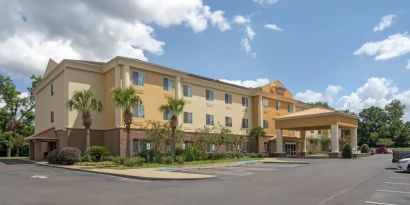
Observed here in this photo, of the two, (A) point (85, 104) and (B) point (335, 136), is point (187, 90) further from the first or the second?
(B) point (335, 136)

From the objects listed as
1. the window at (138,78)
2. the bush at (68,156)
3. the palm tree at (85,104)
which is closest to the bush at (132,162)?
the bush at (68,156)

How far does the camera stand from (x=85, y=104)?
38062 millimetres

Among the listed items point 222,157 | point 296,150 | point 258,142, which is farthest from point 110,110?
point 296,150

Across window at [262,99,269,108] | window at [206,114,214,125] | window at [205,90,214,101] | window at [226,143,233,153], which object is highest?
window at [205,90,214,101]

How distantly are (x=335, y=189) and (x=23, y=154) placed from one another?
217 feet

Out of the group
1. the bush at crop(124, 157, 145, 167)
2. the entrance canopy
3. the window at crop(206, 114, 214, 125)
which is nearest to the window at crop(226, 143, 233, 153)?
the window at crop(206, 114, 214, 125)

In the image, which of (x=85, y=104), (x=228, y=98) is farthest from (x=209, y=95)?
(x=85, y=104)

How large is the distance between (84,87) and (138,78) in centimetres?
551

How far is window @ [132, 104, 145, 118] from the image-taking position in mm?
41213

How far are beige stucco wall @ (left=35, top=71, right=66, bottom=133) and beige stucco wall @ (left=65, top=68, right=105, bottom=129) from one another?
1.17 metres

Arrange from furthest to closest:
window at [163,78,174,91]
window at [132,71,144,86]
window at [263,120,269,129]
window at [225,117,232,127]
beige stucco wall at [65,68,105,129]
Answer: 1. window at [263,120,269,129]
2. window at [225,117,232,127]
3. window at [163,78,174,91]
4. window at [132,71,144,86]
5. beige stucco wall at [65,68,105,129]

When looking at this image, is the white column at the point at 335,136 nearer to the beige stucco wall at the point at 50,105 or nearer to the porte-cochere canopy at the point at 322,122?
the porte-cochere canopy at the point at 322,122

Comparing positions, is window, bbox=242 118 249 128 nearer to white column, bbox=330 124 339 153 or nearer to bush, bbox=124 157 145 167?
white column, bbox=330 124 339 153

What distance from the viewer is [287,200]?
45.6 feet
